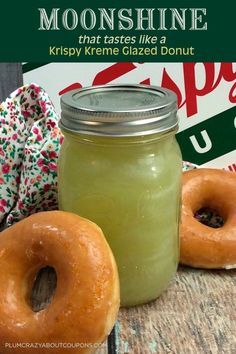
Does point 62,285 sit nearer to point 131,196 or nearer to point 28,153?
point 131,196

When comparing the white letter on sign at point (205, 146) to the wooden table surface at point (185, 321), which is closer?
the wooden table surface at point (185, 321)

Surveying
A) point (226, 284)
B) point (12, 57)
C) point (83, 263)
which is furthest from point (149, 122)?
point (12, 57)

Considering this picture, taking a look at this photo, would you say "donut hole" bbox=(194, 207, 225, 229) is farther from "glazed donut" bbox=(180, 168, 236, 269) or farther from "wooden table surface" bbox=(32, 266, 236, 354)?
"wooden table surface" bbox=(32, 266, 236, 354)

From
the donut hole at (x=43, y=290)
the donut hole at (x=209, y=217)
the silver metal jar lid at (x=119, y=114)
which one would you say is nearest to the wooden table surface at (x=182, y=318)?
the donut hole at (x=43, y=290)

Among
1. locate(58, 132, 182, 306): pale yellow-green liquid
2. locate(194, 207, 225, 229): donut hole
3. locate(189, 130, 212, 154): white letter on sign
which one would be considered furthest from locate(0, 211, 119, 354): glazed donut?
locate(189, 130, 212, 154): white letter on sign

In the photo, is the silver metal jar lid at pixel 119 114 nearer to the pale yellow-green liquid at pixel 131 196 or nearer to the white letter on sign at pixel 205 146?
the pale yellow-green liquid at pixel 131 196

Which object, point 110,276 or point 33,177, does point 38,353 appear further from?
point 33,177

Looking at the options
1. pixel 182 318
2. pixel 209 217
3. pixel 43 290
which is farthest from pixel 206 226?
pixel 43 290
